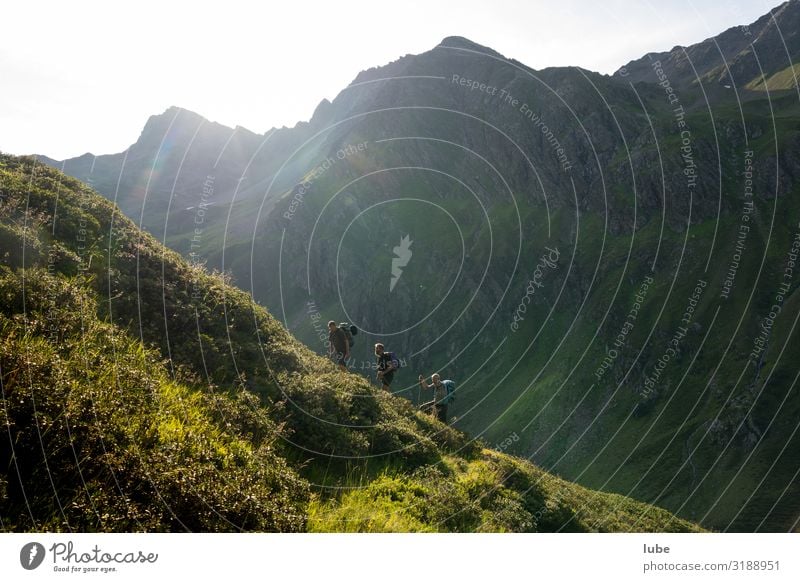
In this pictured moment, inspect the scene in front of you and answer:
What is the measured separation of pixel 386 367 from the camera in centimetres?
2097

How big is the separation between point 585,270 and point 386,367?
10427cm

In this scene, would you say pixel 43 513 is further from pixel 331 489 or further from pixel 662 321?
pixel 662 321

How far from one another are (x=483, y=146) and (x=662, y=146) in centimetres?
5675

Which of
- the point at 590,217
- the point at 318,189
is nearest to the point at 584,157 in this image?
the point at 590,217

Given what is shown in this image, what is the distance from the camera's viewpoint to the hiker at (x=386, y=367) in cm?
2059

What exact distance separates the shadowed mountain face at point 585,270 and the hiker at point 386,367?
23623mm

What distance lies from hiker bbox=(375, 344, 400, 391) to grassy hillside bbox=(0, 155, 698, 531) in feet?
15.0

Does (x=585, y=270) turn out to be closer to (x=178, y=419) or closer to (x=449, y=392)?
(x=449, y=392)

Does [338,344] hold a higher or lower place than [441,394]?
higher

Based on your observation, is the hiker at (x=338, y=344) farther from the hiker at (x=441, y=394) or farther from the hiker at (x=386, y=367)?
the hiker at (x=441, y=394)

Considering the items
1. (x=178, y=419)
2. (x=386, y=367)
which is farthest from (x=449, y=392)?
(x=178, y=419)

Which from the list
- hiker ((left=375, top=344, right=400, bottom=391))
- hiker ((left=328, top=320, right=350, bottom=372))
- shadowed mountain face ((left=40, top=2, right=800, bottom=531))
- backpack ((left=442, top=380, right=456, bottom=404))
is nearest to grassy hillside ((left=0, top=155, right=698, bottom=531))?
backpack ((left=442, top=380, right=456, bottom=404))

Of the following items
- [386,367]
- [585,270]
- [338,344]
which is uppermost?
[338,344]

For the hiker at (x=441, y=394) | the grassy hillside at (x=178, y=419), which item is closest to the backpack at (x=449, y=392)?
the hiker at (x=441, y=394)
